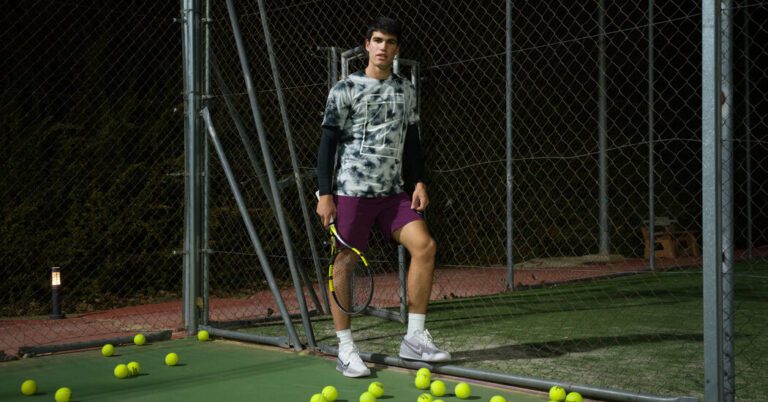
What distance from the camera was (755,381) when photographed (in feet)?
12.0

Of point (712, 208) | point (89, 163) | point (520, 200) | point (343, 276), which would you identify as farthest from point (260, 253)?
point (520, 200)

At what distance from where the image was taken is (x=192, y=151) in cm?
534

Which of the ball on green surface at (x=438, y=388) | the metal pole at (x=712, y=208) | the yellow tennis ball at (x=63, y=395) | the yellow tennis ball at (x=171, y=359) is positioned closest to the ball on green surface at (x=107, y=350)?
the yellow tennis ball at (x=171, y=359)

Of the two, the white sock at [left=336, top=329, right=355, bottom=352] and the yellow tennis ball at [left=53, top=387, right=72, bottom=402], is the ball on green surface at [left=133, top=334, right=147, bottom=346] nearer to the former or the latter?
the yellow tennis ball at [left=53, top=387, right=72, bottom=402]

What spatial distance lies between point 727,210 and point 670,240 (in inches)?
378

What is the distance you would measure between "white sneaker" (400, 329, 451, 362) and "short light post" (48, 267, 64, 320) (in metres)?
3.52

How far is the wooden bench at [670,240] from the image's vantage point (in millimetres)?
12125

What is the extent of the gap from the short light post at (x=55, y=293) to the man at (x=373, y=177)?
3.23 meters

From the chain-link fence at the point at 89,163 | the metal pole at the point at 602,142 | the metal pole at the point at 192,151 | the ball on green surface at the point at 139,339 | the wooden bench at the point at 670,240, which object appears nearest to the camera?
the ball on green surface at the point at 139,339

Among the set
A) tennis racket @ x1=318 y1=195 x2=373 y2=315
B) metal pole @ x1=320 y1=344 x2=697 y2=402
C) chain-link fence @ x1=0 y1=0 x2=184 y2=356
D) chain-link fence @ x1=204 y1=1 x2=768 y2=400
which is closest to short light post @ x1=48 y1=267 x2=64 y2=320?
chain-link fence @ x1=0 y1=0 x2=184 y2=356

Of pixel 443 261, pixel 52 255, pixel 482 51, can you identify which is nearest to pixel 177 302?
pixel 52 255

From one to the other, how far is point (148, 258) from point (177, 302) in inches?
18.8

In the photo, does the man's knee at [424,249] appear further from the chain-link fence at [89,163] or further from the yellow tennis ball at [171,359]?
the chain-link fence at [89,163]

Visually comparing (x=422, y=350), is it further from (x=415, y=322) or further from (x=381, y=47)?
(x=381, y=47)
